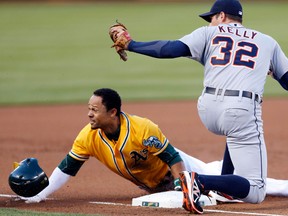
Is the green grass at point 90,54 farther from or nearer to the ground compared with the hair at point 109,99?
nearer to the ground

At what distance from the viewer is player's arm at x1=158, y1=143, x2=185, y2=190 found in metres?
6.74

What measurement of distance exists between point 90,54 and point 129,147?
14019 millimetres

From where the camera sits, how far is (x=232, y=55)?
639cm

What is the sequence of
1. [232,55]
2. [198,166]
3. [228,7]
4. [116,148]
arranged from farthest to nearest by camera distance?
→ 1. [198,166]
2. [116,148]
3. [228,7]
4. [232,55]

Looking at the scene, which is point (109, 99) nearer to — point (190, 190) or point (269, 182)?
point (190, 190)

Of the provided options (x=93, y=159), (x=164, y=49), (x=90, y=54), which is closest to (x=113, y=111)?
(x=164, y=49)

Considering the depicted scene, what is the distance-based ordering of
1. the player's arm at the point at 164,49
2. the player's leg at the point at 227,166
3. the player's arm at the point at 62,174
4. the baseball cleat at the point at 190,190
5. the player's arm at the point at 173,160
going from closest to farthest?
the baseball cleat at the point at 190,190
the player's arm at the point at 164,49
the player's arm at the point at 173,160
the player's arm at the point at 62,174
the player's leg at the point at 227,166

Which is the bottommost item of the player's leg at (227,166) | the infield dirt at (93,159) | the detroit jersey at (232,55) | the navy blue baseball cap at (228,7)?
the infield dirt at (93,159)

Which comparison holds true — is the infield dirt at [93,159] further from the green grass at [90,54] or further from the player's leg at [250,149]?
the green grass at [90,54]

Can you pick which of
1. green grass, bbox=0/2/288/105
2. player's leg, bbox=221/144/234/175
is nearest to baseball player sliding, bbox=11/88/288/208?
player's leg, bbox=221/144/234/175

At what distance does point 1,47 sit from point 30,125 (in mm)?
9939

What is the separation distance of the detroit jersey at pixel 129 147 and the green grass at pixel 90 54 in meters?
7.01

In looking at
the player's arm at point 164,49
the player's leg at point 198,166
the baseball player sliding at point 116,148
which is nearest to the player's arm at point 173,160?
the baseball player sliding at point 116,148

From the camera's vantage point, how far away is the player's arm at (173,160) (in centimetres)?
674
